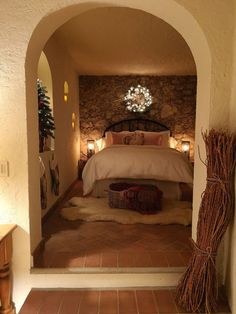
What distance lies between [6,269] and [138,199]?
6.41ft

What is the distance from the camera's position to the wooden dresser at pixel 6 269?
184 cm

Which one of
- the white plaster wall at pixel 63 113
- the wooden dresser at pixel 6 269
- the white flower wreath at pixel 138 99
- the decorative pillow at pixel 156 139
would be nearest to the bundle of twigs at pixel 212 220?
the wooden dresser at pixel 6 269

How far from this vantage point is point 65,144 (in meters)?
4.62

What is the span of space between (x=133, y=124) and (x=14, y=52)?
4631mm

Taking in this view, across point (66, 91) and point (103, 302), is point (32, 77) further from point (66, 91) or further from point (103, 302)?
point (66, 91)

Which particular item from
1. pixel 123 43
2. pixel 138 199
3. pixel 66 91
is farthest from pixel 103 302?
pixel 66 91

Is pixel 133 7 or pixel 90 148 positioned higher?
pixel 133 7

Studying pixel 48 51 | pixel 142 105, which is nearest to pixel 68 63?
pixel 48 51

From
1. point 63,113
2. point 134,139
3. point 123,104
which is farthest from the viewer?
point 123,104

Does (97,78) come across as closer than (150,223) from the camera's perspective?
No

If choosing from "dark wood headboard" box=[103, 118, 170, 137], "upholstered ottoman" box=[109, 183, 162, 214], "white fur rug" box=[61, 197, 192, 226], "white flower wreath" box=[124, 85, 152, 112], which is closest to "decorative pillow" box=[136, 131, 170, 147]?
"dark wood headboard" box=[103, 118, 170, 137]

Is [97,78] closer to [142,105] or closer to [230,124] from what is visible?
[142,105]

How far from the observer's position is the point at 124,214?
3.36 m

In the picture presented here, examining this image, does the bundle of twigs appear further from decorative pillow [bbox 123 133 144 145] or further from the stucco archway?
decorative pillow [bbox 123 133 144 145]
